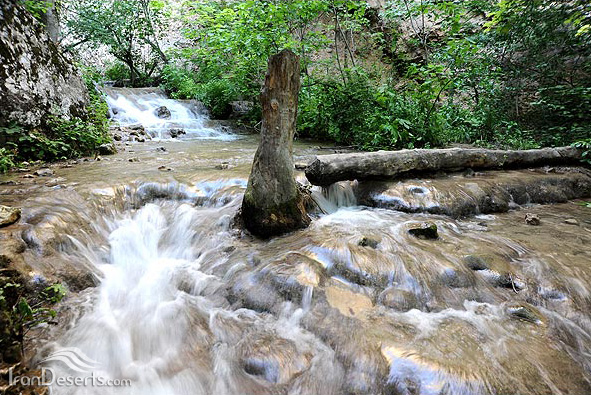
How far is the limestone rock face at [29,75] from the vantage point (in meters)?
5.18

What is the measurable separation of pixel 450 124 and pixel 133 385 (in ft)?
28.7

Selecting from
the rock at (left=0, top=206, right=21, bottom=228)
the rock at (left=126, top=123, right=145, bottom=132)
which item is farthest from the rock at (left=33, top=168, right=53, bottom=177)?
the rock at (left=126, top=123, right=145, bottom=132)

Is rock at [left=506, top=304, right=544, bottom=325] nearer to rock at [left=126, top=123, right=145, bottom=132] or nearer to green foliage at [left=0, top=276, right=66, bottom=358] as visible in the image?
green foliage at [left=0, top=276, right=66, bottom=358]

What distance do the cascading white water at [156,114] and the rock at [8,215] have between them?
27.0ft

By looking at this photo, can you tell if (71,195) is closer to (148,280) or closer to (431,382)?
(148,280)

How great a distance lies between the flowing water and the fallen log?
0.64 metres

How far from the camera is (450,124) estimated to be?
27.1 ft

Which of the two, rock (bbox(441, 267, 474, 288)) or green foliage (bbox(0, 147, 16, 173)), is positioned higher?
green foliage (bbox(0, 147, 16, 173))

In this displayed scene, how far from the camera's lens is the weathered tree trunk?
3.29m

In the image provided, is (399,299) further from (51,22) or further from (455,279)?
(51,22)

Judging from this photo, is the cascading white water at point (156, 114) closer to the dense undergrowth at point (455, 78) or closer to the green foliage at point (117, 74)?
the dense undergrowth at point (455, 78)

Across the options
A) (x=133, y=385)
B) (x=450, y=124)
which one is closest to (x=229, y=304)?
(x=133, y=385)

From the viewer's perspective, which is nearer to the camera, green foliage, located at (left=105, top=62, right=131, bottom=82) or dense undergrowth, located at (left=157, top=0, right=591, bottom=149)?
dense undergrowth, located at (left=157, top=0, right=591, bottom=149)

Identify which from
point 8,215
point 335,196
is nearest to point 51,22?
point 8,215
